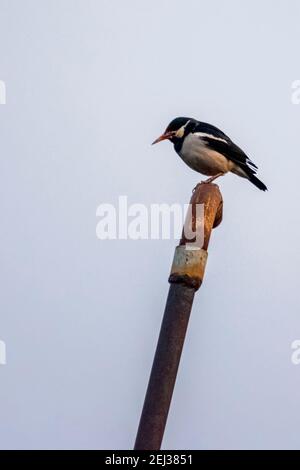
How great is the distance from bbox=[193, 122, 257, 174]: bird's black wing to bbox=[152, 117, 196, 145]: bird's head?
4.3 inches

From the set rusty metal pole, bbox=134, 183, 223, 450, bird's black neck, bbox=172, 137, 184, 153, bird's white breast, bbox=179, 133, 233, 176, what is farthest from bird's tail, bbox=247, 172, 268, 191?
rusty metal pole, bbox=134, 183, 223, 450

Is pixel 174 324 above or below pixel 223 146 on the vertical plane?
below

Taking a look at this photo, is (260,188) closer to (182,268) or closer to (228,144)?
(228,144)

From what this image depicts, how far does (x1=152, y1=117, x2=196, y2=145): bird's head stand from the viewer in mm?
10797

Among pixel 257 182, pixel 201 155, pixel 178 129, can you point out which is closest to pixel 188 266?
pixel 201 155

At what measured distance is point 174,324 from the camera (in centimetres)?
527

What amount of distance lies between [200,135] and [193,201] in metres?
4.64

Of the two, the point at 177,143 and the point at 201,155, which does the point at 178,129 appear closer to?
the point at 177,143

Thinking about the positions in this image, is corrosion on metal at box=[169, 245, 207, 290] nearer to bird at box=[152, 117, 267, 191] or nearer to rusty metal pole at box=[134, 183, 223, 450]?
rusty metal pole at box=[134, 183, 223, 450]

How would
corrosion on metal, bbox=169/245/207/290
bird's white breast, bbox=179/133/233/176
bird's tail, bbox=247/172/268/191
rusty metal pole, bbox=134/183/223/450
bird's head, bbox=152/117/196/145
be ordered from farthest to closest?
bird's tail, bbox=247/172/268/191
bird's head, bbox=152/117/196/145
bird's white breast, bbox=179/133/233/176
corrosion on metal, bbox=169/245/207/290
rusty metal pole, bbox=134/183/223/450

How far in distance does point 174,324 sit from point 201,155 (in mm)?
5652

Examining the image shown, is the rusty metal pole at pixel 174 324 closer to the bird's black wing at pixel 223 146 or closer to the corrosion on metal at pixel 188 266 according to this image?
the corrosion on metal at pixel 188 266

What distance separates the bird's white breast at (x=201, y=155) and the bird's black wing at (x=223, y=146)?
0.06m

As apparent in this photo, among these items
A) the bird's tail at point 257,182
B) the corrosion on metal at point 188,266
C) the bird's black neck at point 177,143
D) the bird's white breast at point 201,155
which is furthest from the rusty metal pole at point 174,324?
the bird's tail at point 257,182
